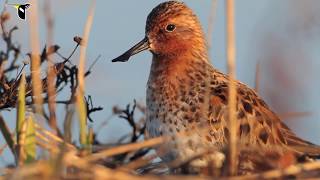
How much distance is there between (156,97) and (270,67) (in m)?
0.83

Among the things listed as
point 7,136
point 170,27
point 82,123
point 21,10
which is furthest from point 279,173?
point 170,27

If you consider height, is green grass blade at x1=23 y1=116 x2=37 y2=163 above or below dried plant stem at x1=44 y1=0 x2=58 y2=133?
below

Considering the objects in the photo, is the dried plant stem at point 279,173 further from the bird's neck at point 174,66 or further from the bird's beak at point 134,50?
the bird's beak at point 134,50

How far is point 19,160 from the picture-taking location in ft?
14.4

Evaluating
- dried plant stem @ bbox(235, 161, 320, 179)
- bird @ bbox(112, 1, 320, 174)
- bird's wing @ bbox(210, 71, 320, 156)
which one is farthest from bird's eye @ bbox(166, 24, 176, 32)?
dried plant stem @ bbox(235, 161, 320, 179)

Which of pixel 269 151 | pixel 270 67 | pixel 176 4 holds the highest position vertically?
pixel 176 4

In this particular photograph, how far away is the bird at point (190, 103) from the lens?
539cm

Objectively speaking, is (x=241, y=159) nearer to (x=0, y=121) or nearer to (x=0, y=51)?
(x=0, y=121)

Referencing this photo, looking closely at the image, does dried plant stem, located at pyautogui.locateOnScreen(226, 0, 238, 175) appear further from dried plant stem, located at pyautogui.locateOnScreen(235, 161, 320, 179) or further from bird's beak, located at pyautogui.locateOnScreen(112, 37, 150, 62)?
bird's beak, located at pyautogui.locateOnScreen(112, 37, 150, 62)

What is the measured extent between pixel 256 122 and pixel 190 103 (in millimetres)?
439

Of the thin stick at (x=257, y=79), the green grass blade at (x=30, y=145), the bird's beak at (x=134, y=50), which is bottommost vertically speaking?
the green grass blade at (x=30, y=145)

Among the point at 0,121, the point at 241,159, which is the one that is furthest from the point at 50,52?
the point at 241,159

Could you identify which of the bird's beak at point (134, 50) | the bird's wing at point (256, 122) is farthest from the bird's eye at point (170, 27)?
the bird's wing at point (256, 122)

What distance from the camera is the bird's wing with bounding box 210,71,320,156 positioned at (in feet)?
18.3
